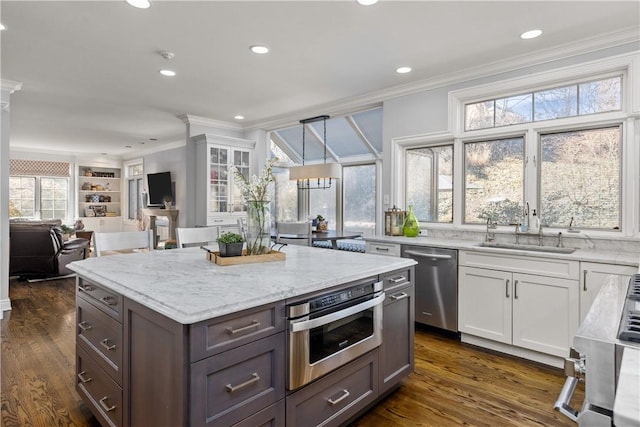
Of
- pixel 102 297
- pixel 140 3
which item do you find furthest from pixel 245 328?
pixel 140 3

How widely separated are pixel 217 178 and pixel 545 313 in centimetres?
468

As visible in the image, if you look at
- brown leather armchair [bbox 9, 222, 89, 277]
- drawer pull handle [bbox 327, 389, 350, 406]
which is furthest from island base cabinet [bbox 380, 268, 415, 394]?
brown leather armchair [bbox 9, 222, 89, 277]

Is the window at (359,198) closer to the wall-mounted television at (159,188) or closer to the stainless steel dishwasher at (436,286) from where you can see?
the stainless steel dishwasher at (436,286)

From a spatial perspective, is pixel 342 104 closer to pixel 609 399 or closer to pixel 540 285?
pixel 540 285

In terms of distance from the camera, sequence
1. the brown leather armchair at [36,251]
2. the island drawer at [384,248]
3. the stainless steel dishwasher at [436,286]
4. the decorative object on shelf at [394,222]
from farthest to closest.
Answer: the brown leather armchair at [36,251] < the decorative object on shelf at [394,222] < the island drawer at [384,248] < the stainless steel dishwasher at [436,286]

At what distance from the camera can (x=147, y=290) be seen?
4.95 feet

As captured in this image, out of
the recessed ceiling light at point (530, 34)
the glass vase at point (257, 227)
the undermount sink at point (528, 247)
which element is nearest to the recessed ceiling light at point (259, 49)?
the glass vase at point (257, 227)

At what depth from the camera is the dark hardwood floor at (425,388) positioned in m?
2.11

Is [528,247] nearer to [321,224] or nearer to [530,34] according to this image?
[530,34]

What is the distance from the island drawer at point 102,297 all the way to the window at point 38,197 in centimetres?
921

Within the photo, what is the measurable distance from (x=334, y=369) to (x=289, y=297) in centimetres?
52

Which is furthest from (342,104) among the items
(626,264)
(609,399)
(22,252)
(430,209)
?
(22,252)

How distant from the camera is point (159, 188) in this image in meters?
8.28

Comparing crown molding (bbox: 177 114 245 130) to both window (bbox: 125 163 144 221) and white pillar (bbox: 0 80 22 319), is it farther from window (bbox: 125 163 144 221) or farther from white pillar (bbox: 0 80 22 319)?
window (bbox: 125 163 144 221)
